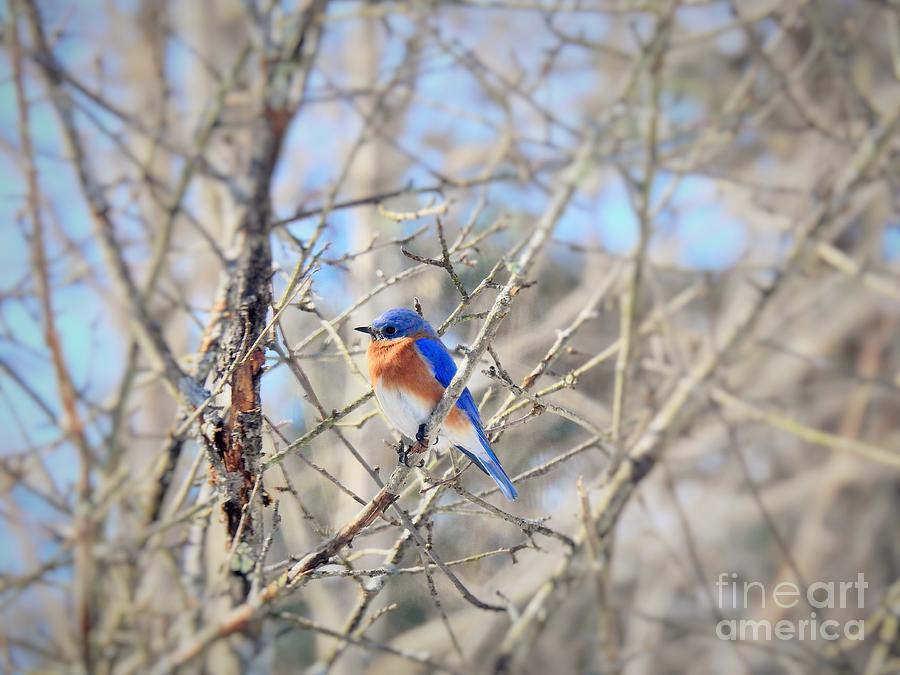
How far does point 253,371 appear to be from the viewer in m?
2.31

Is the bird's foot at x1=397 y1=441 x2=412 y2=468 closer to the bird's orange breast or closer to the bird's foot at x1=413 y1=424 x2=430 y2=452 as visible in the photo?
the bird's foot at x1=413 y1=424 x2=430 y2=452

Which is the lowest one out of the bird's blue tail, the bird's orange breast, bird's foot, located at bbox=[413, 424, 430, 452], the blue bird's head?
the bird's blue tail

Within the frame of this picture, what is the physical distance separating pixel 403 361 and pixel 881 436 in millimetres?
7652

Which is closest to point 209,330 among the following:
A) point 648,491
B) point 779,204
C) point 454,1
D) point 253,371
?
point 253,371

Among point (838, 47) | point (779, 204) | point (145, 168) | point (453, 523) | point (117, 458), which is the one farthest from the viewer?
point (779, 204)

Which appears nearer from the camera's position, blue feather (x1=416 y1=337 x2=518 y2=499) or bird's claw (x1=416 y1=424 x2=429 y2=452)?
bird's claw (x1=416 y1=424 x2=429 y2=452)

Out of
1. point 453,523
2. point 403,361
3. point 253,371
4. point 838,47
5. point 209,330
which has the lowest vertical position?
point 453,523

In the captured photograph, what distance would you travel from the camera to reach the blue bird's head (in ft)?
10.6

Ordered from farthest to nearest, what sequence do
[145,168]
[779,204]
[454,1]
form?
[779,204]
[454,1]
[145,168]

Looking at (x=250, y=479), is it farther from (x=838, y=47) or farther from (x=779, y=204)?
(x=779, y=204)

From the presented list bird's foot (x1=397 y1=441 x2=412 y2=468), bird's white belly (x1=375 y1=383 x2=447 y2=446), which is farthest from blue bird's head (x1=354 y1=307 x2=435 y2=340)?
bird's foot (x1=397 y1=441 x2=412 y2=468)

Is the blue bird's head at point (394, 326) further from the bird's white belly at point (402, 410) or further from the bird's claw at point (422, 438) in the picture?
the bird's claw at point (422, 438)

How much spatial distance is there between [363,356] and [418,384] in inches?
32.8

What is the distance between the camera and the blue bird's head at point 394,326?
3.24 metres
